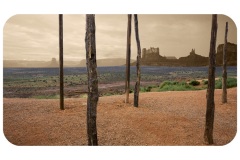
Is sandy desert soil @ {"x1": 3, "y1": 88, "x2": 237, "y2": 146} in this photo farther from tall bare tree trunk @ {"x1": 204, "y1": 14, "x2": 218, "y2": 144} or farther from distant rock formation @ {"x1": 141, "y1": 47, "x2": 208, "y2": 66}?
distant rock formation @ {"x1": 141, "y1": 47, "x2": 208, "y2": 66}

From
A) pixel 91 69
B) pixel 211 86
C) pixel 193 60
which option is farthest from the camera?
pixel 193 60

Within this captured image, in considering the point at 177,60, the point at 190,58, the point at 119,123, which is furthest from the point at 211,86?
the point at 119,123

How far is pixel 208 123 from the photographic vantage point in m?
4.26

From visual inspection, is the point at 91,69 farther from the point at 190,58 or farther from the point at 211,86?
the point at 190,58

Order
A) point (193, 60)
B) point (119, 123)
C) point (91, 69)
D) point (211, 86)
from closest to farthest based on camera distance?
point (91, 69) → point (211, 86) → point (119, 123) → point (193, 60)

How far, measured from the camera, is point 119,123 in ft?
17.0

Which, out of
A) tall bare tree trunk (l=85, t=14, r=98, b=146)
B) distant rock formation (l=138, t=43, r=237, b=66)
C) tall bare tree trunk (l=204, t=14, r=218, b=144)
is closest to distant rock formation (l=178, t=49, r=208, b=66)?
distant rock formation (l=138, t=43, r=237, b=66)

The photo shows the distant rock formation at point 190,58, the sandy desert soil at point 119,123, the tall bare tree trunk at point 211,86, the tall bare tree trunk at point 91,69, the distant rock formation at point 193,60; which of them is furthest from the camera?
the distant rock formation at point 193,60

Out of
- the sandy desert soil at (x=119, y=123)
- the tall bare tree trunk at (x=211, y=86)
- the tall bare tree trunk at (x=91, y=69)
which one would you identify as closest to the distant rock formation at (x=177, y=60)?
the tall bare tree trunk at (x=211, y=86)

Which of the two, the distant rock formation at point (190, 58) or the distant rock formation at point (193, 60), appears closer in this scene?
the distant rock formation at point (190, 58)

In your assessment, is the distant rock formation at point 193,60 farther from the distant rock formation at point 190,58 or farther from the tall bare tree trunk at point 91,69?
the tall bare tree trunk at point 91,69

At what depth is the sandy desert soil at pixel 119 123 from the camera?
445cm

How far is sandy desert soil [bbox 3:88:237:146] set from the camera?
4.45 m
